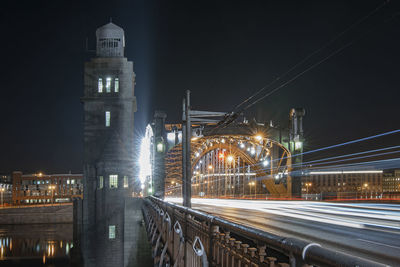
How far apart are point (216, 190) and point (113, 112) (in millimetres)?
44719

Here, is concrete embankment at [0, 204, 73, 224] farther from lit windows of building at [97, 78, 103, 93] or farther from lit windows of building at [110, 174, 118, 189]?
lit windows of building at [97, 78, 103, 93]

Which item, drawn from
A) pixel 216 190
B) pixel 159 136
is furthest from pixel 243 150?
pixel 159 136

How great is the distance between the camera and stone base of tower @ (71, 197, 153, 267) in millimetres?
39656

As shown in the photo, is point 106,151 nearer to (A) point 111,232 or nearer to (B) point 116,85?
(B) point 116,85

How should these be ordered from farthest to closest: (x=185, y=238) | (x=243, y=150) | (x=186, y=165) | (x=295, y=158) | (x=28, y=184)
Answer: (x=28, y=184) → (x=243, y=150) → (x=295, y=158) → (x=186, y=165) → (x=185, y=238)

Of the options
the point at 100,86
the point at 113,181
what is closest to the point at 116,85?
the point at 100,86

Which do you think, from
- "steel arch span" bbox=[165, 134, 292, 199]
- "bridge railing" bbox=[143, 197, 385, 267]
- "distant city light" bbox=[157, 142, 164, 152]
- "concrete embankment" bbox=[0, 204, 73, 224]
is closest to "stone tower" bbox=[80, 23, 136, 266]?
"distant city light" bbox=[157, 142, 164, 152]

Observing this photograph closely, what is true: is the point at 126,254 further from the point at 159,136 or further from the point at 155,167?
the point at 159,136

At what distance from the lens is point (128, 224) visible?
135ft

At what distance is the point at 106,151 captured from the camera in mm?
42531

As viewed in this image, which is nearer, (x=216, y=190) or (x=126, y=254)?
(x=126, y=254)

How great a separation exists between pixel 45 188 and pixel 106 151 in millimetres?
116713

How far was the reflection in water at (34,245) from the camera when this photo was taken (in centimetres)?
5450

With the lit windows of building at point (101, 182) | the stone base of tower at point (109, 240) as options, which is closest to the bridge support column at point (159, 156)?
the stone base of tower at point (109, 240)
